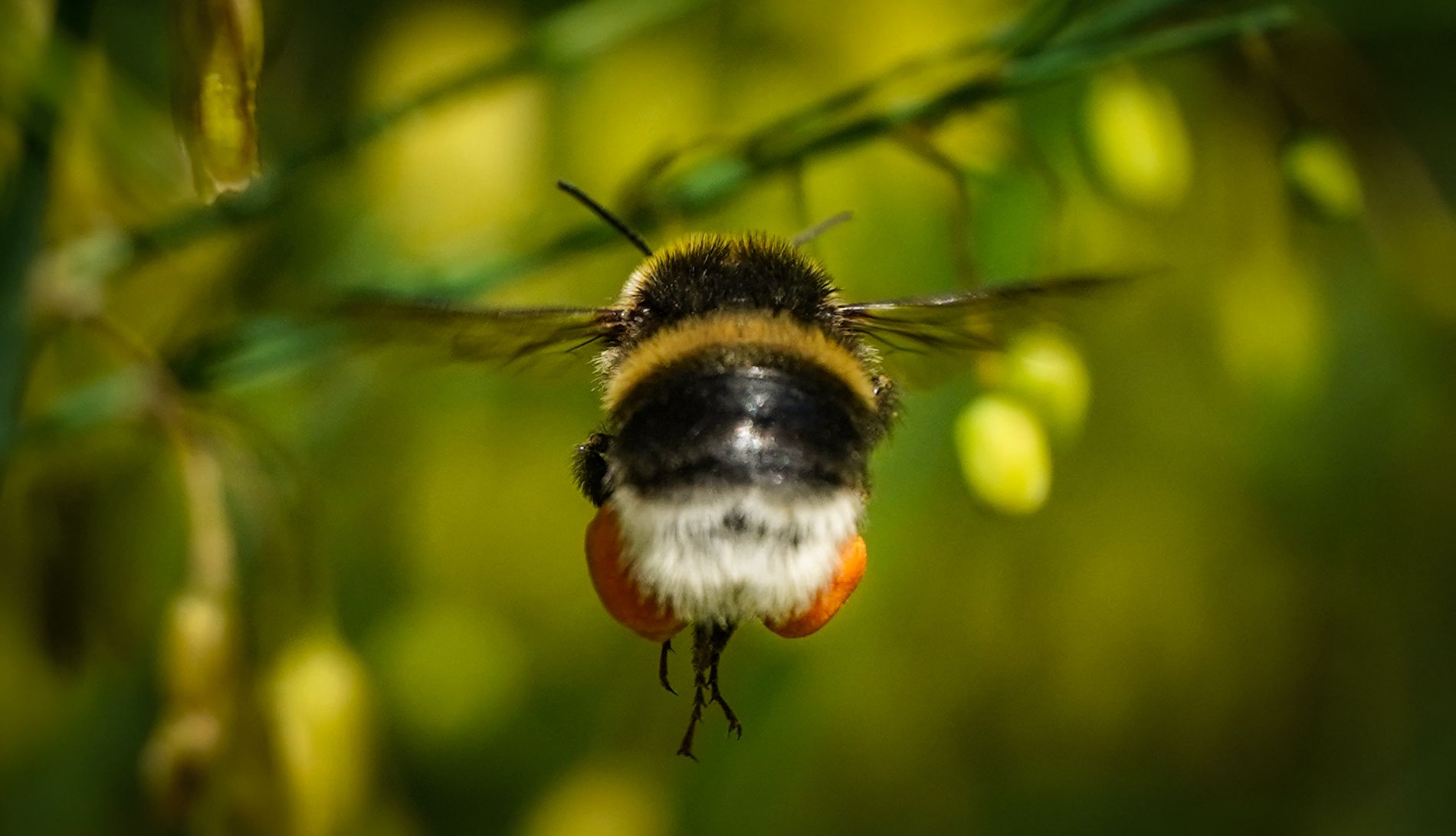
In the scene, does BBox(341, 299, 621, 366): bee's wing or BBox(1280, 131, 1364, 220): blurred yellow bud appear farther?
BBox(1280, 131, 1364, 220): blurred yellow bud

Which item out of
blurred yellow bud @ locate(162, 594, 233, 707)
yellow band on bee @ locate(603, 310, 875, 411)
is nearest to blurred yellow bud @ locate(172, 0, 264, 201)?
yellow band on bee @ locate(603, 310, 875, 411)

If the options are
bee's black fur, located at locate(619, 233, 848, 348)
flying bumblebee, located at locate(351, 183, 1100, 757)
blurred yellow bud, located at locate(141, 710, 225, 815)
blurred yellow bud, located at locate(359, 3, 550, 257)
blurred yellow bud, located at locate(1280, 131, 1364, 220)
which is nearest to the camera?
flying bumblebee, located at locate(351, 183, 1100, 757)

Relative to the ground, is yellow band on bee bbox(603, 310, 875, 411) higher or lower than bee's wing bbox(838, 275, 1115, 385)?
lower

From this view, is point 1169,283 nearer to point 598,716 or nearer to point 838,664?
point 838,664

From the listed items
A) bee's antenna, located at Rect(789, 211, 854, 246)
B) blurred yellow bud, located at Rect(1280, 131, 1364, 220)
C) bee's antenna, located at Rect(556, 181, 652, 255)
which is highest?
blurred yellow bud, located at Rect(1280, 131, 1364, 220)

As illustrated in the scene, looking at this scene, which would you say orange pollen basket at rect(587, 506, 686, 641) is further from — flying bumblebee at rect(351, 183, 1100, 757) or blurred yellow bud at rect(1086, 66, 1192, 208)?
blurred yellow bud at rect(1086, 66, 1192, 208)

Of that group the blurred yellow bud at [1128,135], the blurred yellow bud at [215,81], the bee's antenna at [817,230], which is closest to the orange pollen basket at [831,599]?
the bee's antenna at [817,230]

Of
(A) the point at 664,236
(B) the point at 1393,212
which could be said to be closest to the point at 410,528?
(A) the point at 664,236

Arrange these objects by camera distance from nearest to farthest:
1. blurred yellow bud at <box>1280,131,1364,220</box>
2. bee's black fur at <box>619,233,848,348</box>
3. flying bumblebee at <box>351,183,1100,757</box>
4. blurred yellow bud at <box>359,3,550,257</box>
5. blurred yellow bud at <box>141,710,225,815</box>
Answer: flying bumblebee at <box>351,183,1100,757</box> → bee's black fur at <box>619,233,848,348</box> → blurred yellow bud at <box>141,710,225,815</box> → blurred yellow bud at <box>1280,131,1364,220</box> → blurred yellow bud at <box>359,3,550,257</box>
